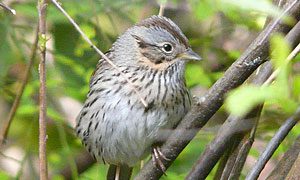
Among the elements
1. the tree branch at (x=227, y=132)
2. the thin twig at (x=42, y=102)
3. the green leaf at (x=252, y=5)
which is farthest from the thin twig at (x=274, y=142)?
the green leaf at (x=252, y=5)

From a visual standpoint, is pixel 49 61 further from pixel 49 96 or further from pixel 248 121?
pixel 248 121

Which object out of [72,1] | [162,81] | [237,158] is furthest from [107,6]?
[237,158]

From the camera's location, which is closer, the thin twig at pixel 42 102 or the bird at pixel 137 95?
the thin twig at pixel 42 102

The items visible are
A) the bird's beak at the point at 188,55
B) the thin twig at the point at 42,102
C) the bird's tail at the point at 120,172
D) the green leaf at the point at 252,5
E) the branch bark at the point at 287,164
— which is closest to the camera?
the green leaf at the point at 252,5

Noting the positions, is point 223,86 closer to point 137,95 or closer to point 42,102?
point 42,102

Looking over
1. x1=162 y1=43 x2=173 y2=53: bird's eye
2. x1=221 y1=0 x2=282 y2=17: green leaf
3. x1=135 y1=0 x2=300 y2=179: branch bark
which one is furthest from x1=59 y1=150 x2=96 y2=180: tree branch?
x1=221 y1=0 x2=282 y2=17: green leaf

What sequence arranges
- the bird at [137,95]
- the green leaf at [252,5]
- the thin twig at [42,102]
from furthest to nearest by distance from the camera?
the bird at [137,95] → the thin twig at [42,102] → the green leaf at [252,5]

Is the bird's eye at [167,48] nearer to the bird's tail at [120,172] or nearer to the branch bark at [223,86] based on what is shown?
the bird's tail at [120,172]

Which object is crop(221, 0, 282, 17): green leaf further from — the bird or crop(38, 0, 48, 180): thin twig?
the bird
